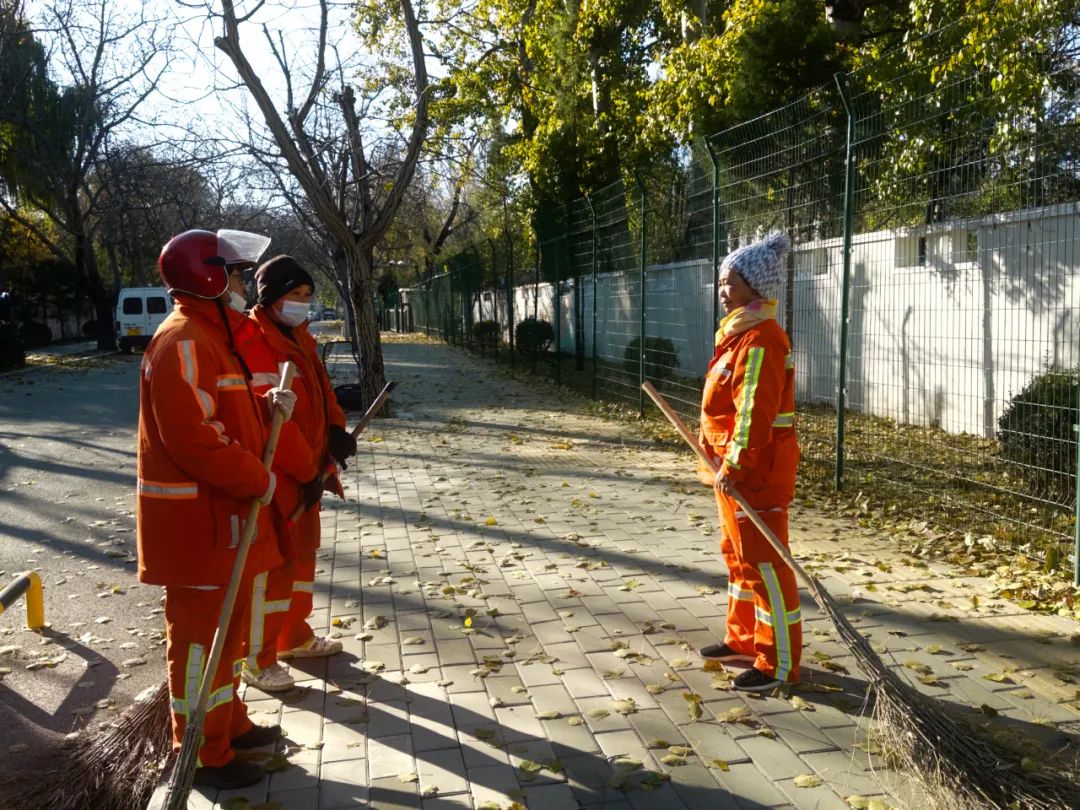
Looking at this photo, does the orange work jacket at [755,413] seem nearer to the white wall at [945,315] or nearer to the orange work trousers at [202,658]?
the orange work trousers at [202,658]

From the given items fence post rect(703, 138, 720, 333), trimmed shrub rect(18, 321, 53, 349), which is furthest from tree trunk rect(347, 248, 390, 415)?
trimmed shrub rect(18, 321, 53, 349)

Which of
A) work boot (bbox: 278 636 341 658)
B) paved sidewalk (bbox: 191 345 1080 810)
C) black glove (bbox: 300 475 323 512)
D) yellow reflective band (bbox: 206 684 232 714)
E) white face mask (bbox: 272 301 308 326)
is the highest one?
white face mask (bbox: 272 301 308 326)

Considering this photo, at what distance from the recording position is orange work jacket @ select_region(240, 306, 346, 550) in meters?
3.97

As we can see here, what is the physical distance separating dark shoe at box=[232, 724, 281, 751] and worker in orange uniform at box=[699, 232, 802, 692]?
1968 millimetres

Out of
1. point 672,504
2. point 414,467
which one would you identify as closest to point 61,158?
point 414,467

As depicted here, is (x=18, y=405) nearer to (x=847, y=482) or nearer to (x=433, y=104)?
(x=433, y=104)

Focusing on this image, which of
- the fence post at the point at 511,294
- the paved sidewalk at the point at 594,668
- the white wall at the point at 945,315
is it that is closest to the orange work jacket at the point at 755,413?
the paved sidewalk at the point at 594,668

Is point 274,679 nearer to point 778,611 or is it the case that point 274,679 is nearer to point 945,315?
point 778,611

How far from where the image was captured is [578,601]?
530 cm

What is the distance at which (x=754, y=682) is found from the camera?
4.00 metres

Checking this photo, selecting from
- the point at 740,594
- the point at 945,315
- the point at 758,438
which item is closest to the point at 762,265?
the point at 758,438

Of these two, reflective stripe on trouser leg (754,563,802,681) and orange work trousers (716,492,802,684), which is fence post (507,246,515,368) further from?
reflective stripe on trouser leg (754,563,802,681)

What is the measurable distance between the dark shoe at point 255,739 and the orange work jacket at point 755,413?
7.02ft

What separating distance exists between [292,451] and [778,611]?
220cm
